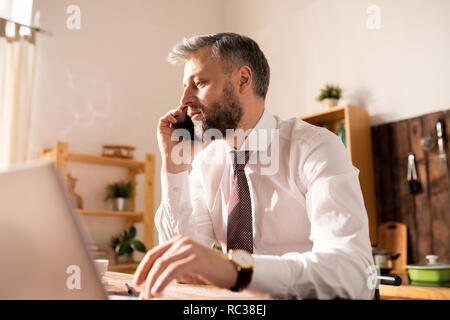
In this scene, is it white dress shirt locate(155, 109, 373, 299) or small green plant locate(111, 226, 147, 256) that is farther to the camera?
small green plant locate(111, 226, 147, 256)

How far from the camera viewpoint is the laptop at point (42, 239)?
46cm

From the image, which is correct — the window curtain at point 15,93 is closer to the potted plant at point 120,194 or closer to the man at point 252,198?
the potted plant at point 120,194

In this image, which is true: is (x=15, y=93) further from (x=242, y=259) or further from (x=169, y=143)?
(x=242, y=259)

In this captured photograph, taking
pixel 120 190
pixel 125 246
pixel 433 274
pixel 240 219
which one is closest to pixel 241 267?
pixel 240 219

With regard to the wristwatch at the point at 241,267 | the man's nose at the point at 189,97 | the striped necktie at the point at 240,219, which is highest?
the man's nose at the point at 189,97

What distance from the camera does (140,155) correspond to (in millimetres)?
3654

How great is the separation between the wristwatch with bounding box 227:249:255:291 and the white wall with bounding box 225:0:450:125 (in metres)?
2.29

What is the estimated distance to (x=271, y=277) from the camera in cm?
67

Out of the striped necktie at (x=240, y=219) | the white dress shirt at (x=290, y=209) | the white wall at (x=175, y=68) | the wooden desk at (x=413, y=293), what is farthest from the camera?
the white wall at (x=175, y=68)

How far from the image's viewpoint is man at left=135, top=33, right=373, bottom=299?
2.14ft

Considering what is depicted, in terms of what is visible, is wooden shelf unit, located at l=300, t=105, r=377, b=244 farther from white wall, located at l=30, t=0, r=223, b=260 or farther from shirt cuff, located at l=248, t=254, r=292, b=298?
shirt cuff, located at l=248, t=254, r=292, b=298

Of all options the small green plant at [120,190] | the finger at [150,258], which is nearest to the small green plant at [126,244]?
the small green plant at [120,190]

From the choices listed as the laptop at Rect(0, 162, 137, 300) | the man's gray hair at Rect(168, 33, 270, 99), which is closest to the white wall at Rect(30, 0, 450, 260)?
the man's gray hair at Rect(168, 33, 270, 99)
